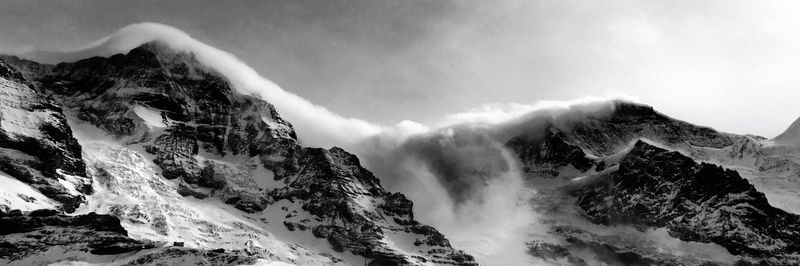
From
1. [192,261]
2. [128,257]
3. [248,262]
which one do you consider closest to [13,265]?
[128,257]

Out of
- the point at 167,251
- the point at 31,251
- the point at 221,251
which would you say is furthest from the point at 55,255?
the point at 221,251

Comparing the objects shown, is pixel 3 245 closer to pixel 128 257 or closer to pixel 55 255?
pixel 55 255

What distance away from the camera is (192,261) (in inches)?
7219

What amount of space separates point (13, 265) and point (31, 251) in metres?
7.31

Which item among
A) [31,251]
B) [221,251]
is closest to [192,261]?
[221,251]

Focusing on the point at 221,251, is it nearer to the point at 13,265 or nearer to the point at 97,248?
the point at 97,248

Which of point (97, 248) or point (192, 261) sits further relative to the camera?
point (97, 248)

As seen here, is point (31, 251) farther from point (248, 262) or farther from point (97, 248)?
point (248, 262)

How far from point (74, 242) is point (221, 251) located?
38.6 metres

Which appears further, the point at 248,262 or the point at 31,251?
the point at 31,251

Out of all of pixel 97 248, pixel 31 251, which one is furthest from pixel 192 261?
pixel 31 251

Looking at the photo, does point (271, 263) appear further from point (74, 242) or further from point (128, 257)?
point (74, 242)

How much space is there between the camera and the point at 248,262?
18075 cm

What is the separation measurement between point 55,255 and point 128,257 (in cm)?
1711
